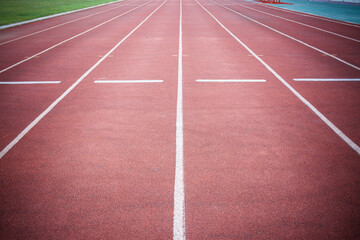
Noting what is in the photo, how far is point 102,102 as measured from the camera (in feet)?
19.4

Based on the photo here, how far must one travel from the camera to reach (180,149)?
13.8 ft

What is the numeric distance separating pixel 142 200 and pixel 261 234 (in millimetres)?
1431

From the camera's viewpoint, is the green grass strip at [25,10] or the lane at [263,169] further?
the green grass strip at [25,10]

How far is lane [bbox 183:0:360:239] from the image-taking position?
2.86 meters

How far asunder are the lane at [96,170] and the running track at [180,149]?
18mm

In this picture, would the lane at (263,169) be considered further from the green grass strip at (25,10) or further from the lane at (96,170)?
the green grass strip at (25,10)

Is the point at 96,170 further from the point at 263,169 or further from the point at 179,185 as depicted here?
the point at 263,169

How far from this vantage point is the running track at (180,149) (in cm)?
293

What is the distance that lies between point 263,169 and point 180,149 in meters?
1.32

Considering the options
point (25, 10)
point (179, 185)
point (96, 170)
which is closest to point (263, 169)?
point (179, 185)

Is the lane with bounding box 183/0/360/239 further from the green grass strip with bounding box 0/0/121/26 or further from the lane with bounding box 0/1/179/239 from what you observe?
the green grass strip with bounding box 0/0/121/26

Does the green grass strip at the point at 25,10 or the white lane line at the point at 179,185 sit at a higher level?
the green grass strip at the point at 25,10

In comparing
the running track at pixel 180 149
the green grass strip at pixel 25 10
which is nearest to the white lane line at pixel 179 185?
the running track at pixel 180 149

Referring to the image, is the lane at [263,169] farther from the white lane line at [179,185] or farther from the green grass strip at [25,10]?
the green grass strip at [25,10]
